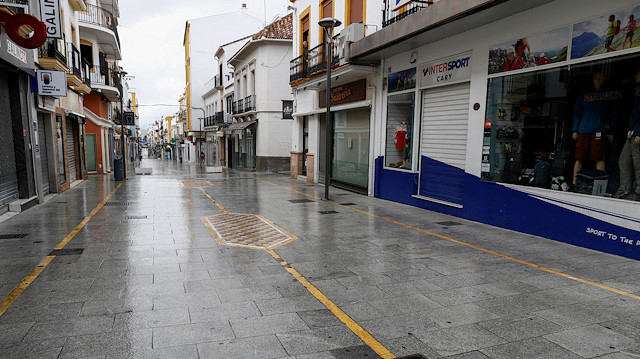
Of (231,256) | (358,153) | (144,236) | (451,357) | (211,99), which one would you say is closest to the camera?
(451,357)

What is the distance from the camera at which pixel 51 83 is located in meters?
11.2

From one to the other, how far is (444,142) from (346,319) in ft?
23.3

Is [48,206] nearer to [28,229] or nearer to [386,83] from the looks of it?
[28,229]

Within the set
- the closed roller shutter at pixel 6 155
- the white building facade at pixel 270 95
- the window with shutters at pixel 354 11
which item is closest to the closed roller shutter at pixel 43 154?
the closed roller shutter at pixel 6 155

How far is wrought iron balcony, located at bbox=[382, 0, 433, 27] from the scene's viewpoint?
1020cm

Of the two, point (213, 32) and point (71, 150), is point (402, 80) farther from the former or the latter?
point (213, 32)

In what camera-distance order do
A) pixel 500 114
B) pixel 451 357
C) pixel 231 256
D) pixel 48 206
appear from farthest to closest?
pixel 48 206 < pixel 500 114 < pixel 231 256 < pixel 451 357

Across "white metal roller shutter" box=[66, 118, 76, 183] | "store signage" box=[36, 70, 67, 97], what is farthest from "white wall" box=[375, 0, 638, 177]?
"white metal roller shutter" box=[66, 118, 76, 183]

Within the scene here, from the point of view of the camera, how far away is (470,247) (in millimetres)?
6500

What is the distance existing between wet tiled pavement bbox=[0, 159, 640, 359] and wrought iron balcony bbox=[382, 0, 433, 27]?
610cm

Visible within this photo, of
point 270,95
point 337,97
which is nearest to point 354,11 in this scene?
point 337,97

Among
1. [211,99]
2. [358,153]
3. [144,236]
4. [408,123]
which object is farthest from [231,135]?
[144,236]

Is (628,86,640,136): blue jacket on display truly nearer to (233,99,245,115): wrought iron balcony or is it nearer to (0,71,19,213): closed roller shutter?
(0,71,19,213): closed roller shutter

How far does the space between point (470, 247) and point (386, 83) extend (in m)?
7.00
